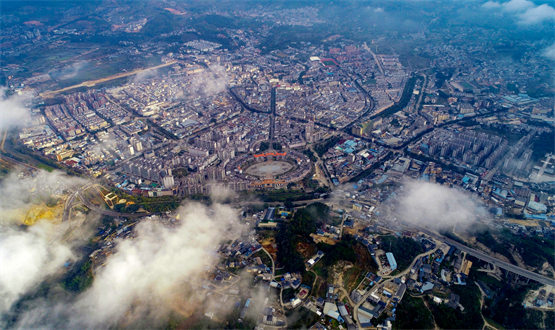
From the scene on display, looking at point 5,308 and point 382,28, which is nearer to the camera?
point 5,308

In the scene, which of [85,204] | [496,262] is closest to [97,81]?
[85,204]

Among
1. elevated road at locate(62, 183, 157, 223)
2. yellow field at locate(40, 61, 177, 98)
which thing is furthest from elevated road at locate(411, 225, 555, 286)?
yellow field at locate(40, 61, 177, 98)

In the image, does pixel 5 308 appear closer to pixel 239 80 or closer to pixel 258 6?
pixel 239 80

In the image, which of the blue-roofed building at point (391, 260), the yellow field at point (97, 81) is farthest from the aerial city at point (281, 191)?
the yellow field at point (97, 81)

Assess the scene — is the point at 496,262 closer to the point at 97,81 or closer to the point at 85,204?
the point at 85,204

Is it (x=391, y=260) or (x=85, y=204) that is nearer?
(x=391, y=260)

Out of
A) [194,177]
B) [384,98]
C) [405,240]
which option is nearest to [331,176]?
[405,240]

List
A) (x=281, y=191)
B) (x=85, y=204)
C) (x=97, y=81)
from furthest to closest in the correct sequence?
(x=97, y=81), (x=281, y=191), (x=85, y=204)
